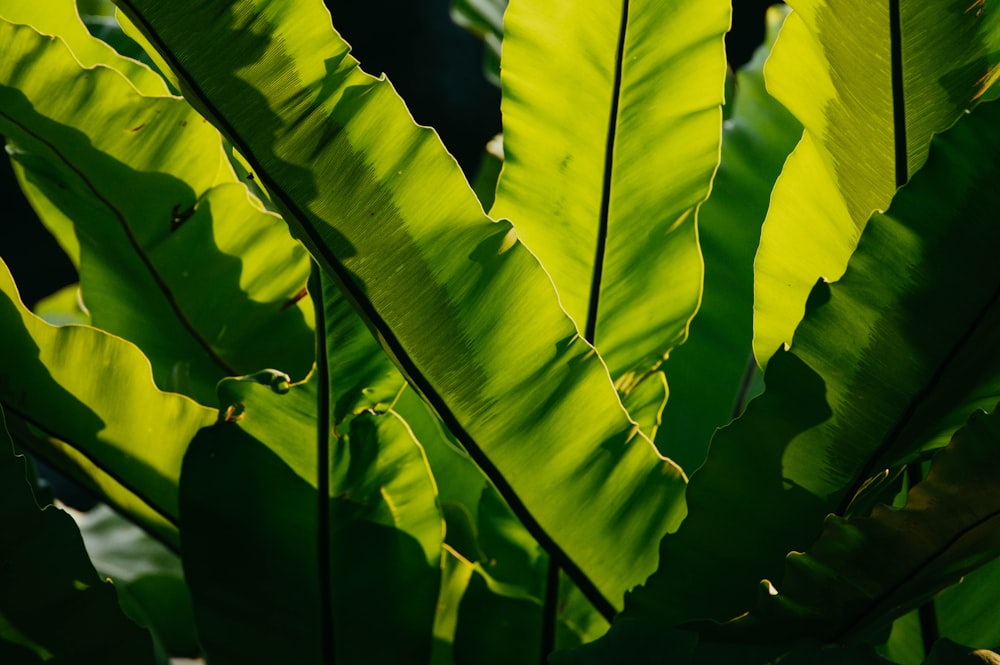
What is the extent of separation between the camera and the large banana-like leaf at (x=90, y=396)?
1.35ft

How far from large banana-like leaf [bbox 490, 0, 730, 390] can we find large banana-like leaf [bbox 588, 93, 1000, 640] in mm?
107

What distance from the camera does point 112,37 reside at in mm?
626

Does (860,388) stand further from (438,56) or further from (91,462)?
(438,56)

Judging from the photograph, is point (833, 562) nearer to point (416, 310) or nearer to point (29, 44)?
point (416, 310)

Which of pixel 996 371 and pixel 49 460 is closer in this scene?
pixel 996 371

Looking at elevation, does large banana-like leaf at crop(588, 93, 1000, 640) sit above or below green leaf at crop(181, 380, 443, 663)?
above

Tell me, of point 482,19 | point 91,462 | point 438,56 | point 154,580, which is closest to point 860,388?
point 91,462

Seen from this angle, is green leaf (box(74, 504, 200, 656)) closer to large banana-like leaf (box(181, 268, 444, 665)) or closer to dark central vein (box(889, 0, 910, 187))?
large banana-like leaf (box(181, 268, 444, 665))

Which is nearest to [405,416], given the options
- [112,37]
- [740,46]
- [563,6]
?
[563,6]

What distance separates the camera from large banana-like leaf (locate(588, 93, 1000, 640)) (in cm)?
30

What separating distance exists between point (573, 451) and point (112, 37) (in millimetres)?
453

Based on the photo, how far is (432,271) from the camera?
13.7 inches

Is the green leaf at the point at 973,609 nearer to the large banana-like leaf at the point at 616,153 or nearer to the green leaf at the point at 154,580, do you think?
the large banana-like leaf at the point at 616,153

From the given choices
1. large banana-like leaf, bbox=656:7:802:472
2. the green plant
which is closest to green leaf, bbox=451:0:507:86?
large banana-like leaf, bbox=656:7:802:472
